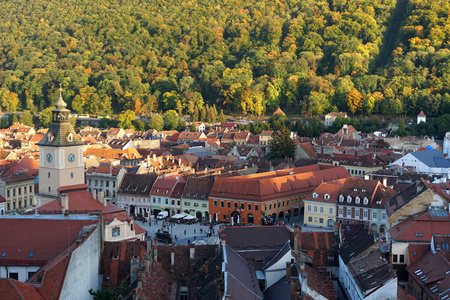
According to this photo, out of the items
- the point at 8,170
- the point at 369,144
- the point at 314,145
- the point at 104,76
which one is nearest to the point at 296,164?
the point at 314,145

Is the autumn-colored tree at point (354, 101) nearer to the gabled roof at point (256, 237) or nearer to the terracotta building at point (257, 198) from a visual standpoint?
the terracotta building at point (257, 198)

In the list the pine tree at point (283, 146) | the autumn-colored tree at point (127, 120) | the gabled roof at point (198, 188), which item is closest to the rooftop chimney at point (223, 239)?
the gabled roof at point (198, 188)

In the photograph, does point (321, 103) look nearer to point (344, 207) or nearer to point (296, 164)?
point (296, 164)

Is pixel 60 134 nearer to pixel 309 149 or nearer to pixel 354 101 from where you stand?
pixel 309 149

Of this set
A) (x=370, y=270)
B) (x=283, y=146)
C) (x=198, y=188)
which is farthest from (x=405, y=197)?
(x=283, y=146)

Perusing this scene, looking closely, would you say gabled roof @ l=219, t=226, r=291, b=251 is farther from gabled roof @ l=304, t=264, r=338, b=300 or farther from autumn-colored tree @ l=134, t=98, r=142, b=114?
autumn-colored tree @ l=134, t=98, r=142, b=114
